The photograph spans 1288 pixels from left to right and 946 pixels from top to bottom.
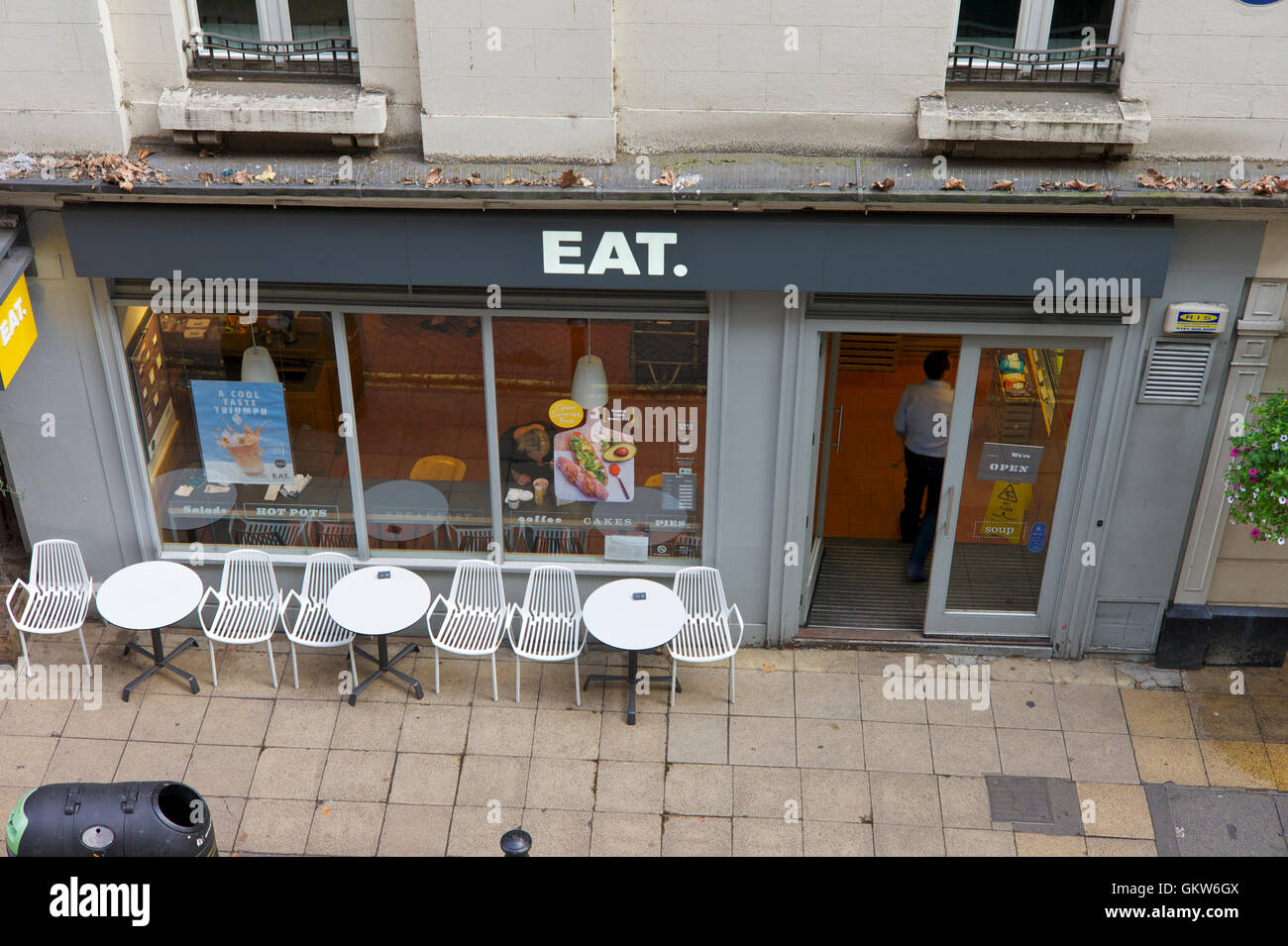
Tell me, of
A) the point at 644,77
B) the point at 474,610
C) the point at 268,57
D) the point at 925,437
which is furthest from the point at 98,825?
the point at 925,437

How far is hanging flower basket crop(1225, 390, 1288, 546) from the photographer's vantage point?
7402mm

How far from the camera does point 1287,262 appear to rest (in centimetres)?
782

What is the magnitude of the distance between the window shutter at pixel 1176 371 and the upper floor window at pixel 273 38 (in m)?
5.57

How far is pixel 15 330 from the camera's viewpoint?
798 cm

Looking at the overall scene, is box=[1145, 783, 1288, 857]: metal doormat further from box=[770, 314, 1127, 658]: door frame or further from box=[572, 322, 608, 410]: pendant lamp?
box=[572, 322, 608, 410]: pendant lamp

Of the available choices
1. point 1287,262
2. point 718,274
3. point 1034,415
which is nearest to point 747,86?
point 718,274

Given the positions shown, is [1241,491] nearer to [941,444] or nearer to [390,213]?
[941,444]

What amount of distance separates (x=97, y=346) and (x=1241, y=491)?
773cm

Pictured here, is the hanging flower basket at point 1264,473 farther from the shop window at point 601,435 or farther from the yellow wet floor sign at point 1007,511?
the shop window at point 601,435

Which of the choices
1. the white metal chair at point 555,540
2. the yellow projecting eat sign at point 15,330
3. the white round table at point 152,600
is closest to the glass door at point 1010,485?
the white metal chair at point 555,540

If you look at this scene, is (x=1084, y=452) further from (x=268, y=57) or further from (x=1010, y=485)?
(x=268, y=57)

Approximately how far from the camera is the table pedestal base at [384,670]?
8875 mm

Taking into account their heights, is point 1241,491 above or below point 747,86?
below

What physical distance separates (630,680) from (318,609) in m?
2.43
